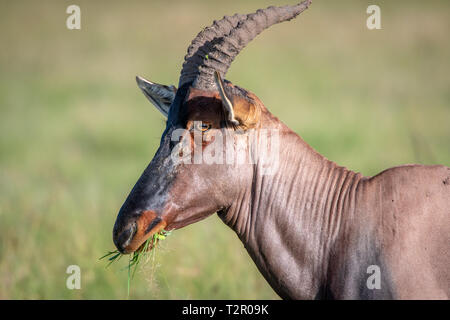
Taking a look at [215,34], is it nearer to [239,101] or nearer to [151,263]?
[239,101]

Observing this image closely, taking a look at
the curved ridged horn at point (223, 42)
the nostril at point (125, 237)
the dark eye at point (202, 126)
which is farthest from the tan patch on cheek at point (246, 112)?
the nostril at point (125, 237)

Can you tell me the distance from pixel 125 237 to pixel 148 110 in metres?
17.7

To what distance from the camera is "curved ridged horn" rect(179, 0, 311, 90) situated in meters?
5.37

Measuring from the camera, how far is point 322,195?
5.44 meters

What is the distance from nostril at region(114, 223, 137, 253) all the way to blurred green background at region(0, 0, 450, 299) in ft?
2.02

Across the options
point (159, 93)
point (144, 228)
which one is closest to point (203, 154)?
point (144, 228)

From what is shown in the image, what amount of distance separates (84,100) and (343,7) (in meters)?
13.4

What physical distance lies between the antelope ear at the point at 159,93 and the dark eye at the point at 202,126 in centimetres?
83

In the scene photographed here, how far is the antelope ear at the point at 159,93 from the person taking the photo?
19.9 ft

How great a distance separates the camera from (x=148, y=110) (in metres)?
22.5

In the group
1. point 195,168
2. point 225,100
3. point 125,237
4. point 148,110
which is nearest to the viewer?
point 225,100

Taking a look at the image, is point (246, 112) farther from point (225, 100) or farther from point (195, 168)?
point (195, 168)

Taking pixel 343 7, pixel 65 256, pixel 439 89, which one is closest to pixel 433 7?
pixel 343 7

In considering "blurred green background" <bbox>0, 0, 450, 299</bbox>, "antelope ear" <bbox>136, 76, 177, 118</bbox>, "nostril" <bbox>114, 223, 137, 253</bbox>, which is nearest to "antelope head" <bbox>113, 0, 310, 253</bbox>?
"nostril" <bbox>114, 223, 137, 253</bbox>
